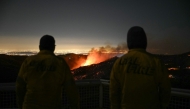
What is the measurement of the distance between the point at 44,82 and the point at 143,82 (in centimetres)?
122

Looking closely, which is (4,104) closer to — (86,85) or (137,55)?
(86,85)

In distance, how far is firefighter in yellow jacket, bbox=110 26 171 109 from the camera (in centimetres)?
224

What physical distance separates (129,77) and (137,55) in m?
0.29

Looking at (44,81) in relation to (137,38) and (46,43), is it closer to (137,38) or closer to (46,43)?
(46,43)

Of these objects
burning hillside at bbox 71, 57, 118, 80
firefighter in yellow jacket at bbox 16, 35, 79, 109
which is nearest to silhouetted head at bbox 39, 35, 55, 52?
firefighter in yellow jacket at bbox 16, 35, 79, 109

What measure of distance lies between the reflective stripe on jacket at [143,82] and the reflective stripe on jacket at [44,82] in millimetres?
702

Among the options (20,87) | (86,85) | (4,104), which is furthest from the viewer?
(86,85)

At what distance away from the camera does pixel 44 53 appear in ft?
8.59

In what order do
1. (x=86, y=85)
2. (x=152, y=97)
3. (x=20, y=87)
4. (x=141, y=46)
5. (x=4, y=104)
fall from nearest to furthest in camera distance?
1. (x=152, y=97)
2. (x=141, y=46)
3. (x=20, y=87)
4. (x=4, y=104)
5. (x=86, y=85)

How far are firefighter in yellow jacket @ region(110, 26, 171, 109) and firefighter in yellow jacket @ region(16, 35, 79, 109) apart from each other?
2.00ft

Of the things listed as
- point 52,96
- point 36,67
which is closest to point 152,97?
point 52,96

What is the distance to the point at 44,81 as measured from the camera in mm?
2447

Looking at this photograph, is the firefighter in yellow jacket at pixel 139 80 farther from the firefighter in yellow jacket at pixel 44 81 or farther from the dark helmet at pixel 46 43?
the dark helmet at pixel 46 43

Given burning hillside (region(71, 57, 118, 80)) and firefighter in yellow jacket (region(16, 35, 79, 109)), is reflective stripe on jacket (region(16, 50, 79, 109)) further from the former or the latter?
burning hillside (region(71, 57, 118, 80))
